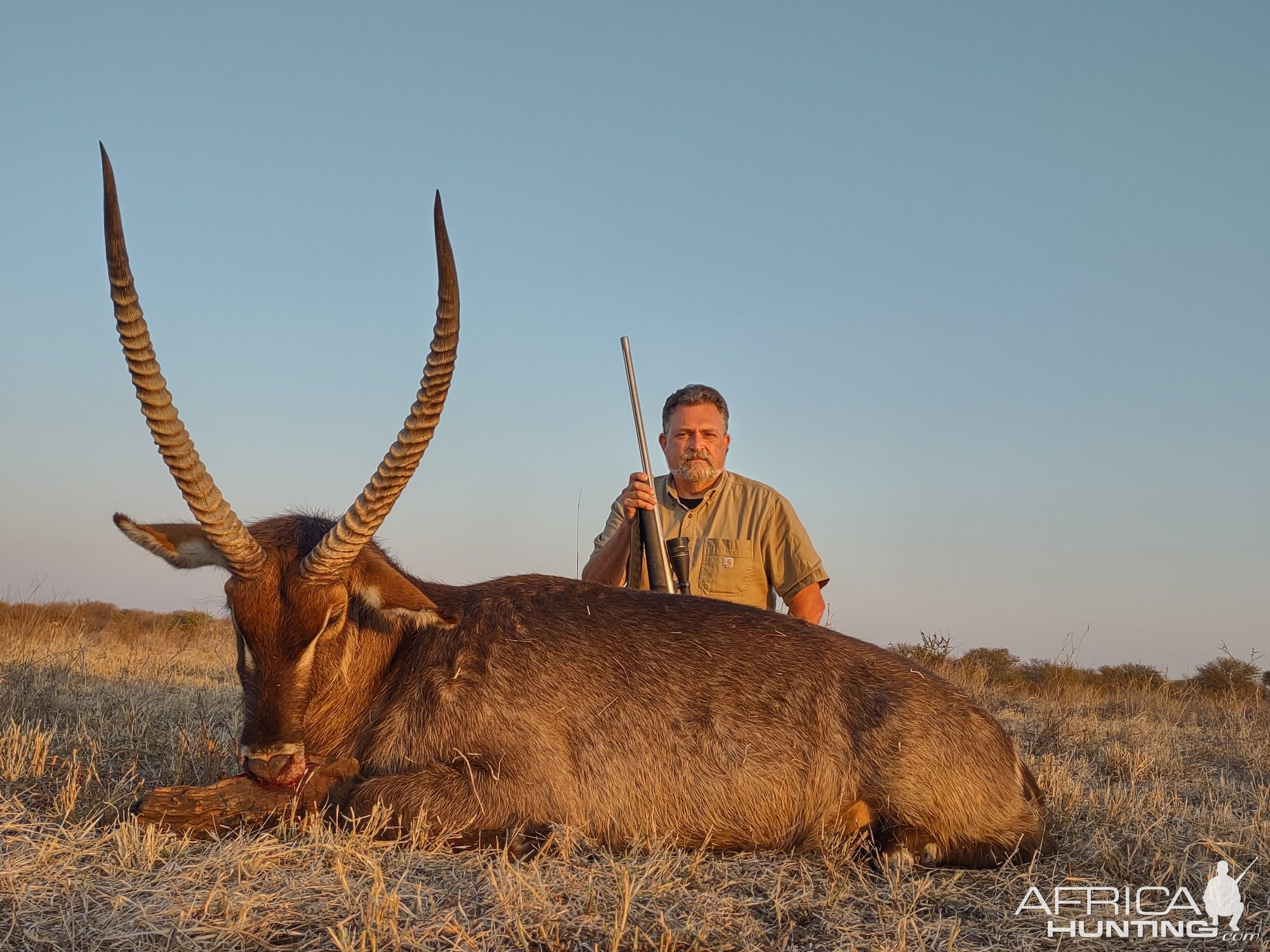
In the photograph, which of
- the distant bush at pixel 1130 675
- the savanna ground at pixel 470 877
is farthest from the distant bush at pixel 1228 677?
the savanna ground at pixel 470 877

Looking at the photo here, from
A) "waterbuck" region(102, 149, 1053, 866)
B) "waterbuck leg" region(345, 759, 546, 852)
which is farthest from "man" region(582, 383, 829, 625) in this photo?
"waterbuck leg" region(345, 759, 546, 852)

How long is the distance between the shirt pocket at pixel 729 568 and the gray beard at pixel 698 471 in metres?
0.51

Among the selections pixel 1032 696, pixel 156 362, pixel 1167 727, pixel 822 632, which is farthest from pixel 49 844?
pixel 1032 696

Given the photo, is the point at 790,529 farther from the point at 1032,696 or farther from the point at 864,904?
the point at 1032,696

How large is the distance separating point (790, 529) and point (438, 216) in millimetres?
4541

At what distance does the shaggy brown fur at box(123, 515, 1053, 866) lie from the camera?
4105 millimetres

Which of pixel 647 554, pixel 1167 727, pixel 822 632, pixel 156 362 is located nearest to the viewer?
pixel 156 362

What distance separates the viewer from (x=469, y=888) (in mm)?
3301

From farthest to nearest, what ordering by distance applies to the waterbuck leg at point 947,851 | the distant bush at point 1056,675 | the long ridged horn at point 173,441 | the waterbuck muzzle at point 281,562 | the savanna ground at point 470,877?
the distant bush at point 1056,675 < the waterbuck leg at point 947,851 < the waterbuck muzzle at point 281,562 < the long ridged horn at point 173,441 < the savanna ground at point 470,877

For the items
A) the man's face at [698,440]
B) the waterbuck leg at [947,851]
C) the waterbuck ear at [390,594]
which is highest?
the man's face at [698,440]

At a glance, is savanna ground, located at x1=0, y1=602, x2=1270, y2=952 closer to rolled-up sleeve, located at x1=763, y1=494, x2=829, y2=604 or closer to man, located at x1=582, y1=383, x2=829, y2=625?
rolled-up sleeve, located at x1=763, y1=494, x2=829, y2=604

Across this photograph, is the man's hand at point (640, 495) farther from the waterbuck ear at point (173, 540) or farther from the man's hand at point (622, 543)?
the waterbuck ear at point (173, 540)

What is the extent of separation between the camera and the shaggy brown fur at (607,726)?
13.5 ft

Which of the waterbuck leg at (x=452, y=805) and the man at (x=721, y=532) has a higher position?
the man at (x=721, y=532)
